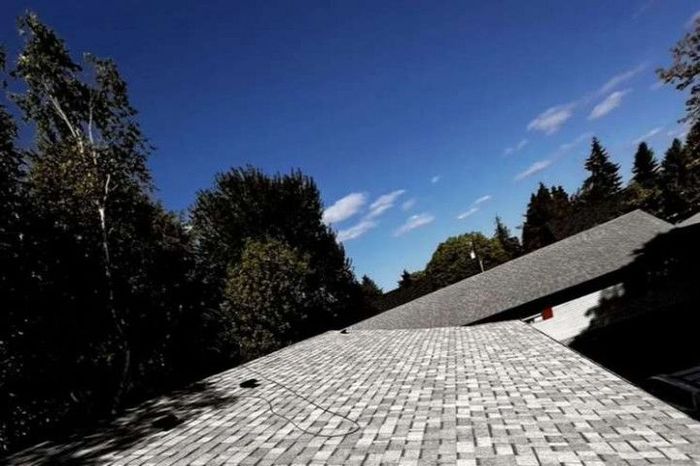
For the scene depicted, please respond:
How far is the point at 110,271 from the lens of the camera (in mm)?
18047

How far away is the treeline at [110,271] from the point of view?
15.1 metres

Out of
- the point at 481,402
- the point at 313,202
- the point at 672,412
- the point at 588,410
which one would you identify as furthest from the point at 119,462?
the point at 313,202

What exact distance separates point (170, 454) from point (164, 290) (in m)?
18.9

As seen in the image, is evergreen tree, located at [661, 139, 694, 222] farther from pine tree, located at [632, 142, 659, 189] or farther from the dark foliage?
the dark foliage

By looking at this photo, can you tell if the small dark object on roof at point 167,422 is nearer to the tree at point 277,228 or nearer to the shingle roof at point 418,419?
the shingle roof at point 418,419

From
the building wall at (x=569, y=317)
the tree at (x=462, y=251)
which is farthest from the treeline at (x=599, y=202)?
the building wall at (x=569, y=317)

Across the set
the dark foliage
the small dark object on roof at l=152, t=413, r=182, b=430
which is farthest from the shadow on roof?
the dark foliage

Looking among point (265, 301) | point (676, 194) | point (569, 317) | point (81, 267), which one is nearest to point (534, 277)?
point (569, 317)

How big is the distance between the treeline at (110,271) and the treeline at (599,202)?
59.0ft

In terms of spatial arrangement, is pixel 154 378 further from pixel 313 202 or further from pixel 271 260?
pixel 313 202

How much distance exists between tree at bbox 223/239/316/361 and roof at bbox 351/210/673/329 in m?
6.47

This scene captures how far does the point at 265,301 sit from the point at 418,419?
22.2 meters

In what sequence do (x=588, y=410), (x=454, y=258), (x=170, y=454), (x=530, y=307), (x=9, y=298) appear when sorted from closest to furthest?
(x=588, y=410)
(x=170, y=454)
(x=9, y=298)
(x=530, y=307)
(x=454, y=258)

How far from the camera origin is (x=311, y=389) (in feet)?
28.0
